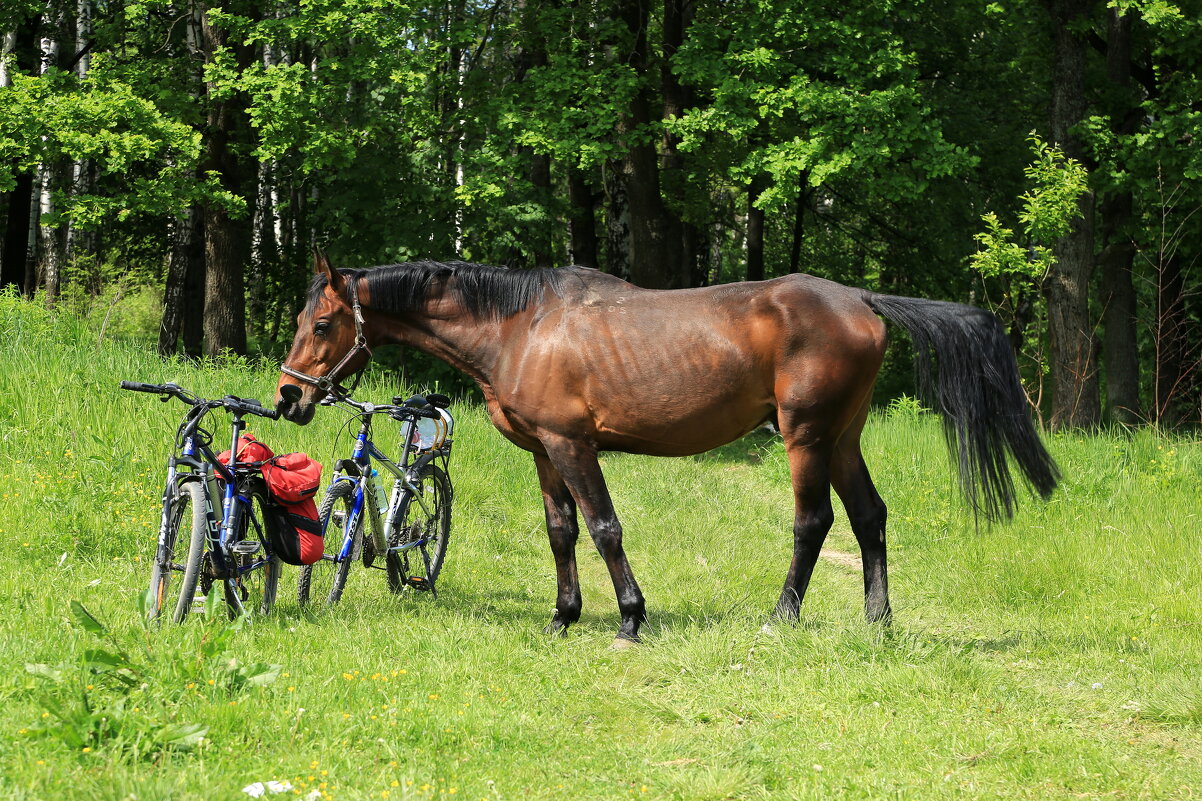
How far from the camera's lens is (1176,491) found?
27.2 feet

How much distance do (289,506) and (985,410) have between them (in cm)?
374

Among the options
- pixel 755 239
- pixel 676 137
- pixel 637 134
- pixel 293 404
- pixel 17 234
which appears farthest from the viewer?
pixel 755 239

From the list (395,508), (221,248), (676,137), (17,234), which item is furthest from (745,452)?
(17,234)

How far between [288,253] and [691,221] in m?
8.87

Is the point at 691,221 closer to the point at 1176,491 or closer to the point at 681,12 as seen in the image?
the point at 681,12

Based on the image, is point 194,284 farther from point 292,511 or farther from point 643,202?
point 292,511

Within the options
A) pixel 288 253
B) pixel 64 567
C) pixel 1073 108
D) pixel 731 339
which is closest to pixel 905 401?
pixel 1073 108

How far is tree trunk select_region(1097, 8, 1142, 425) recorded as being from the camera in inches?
610

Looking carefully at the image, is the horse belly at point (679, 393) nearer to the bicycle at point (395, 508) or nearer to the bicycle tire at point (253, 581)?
the bicycle at point (395, 508)

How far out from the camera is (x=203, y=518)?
5172 millimetres

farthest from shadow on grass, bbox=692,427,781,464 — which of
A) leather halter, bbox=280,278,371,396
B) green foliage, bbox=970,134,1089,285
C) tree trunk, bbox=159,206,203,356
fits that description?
tree trunk, bbox=159,206,203,356

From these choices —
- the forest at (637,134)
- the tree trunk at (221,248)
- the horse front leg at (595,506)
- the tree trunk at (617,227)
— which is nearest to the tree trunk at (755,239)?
the forest at (637,134)

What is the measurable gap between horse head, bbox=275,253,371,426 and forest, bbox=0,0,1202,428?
6.62 meters

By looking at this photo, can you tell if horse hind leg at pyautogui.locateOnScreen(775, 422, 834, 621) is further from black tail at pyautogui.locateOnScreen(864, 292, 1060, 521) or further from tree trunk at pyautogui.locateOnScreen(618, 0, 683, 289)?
tree trunk at pyautogui.locateOnScreen(618, 0, 683, 289)
